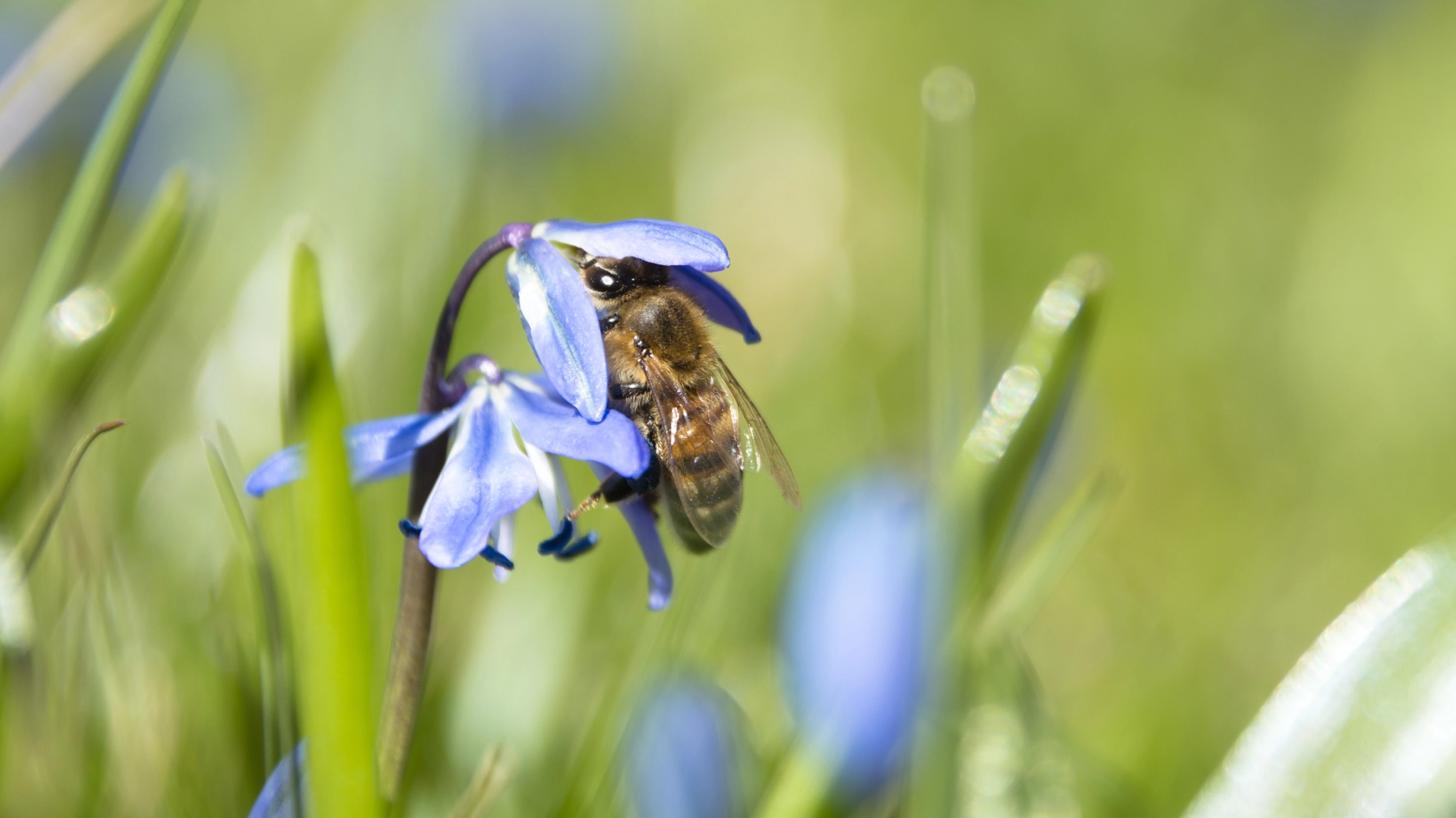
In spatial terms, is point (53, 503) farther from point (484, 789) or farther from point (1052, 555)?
point (1052, 555)

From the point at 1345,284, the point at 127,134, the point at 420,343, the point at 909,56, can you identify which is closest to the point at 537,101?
the point at 909,56

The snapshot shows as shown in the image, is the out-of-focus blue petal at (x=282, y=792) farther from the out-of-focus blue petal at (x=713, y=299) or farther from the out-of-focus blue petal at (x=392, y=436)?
the out-of-focus blue petal at (x=713, y=299)

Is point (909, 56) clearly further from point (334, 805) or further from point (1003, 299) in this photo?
point (334, 805)

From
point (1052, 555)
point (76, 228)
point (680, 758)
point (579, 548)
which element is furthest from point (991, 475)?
point (76, 228)

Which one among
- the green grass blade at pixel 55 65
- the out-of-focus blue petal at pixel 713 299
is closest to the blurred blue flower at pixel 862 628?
the out-of-focus blue petal at pixel 713 299

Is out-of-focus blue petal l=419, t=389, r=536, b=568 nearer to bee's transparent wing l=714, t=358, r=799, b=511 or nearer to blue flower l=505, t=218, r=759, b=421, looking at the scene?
blue flower l=505, t=218, r=759, b=421
